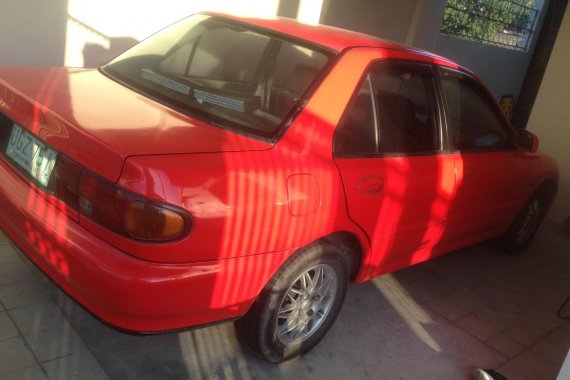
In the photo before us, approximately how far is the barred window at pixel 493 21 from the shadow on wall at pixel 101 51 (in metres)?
5.18

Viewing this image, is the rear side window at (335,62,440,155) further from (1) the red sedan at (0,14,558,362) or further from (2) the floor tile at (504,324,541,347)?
(2) the floor tile at (504,324,541,347)

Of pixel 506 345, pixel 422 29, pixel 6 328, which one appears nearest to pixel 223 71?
pixel 6 328

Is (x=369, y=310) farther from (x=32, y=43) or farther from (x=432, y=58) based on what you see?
(x=32, y=43)

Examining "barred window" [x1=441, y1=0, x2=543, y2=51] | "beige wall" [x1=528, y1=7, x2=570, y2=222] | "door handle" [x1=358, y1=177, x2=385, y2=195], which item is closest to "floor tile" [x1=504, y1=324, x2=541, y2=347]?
"door handle" [x1=358, y1=177, x2=385, y2=195]

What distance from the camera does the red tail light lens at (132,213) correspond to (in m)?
2.19

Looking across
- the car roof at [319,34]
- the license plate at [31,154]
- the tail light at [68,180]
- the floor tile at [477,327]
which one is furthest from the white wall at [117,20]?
the floor tile at [477,327]

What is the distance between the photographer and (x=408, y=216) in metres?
3.33

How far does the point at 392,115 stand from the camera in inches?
129

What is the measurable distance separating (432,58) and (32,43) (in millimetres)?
3258

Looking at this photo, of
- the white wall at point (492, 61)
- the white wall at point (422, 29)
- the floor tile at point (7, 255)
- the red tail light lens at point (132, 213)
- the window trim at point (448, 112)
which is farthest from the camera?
the white wall at point (492, 61)

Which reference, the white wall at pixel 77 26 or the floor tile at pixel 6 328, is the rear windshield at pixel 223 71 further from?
the floor tile at pixel 6 328

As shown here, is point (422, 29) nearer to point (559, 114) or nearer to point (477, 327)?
point (559, 114)

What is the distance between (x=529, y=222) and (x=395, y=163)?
2.48 metres

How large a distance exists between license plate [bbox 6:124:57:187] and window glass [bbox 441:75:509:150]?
229 centimetres
